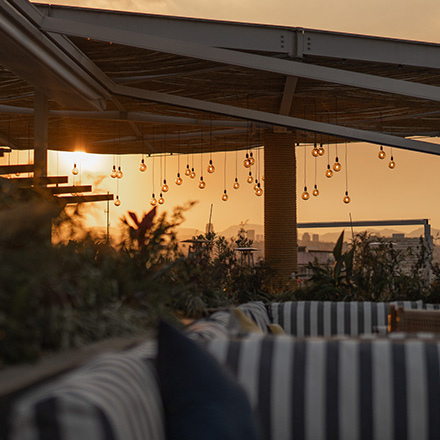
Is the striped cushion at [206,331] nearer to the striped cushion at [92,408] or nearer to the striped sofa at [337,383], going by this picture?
the striped sofa at [337,383]

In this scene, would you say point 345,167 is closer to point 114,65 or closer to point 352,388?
point 114,65

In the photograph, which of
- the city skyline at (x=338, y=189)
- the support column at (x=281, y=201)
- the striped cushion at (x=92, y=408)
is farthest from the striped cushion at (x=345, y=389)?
the city skyline at (x=338, y=189)

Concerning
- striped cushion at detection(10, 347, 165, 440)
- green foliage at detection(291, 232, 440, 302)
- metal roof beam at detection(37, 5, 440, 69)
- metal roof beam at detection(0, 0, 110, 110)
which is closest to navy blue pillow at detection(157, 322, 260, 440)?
striped cushion at detection(10, 347, 165, 440)

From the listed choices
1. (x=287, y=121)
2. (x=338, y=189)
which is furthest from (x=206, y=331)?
(x=338, y=189)

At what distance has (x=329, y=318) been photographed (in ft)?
12.1

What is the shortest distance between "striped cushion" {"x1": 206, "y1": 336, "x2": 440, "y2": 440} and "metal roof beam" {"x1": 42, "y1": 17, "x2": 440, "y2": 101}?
4729 millimetres

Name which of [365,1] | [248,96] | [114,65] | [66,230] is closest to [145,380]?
[66,230]

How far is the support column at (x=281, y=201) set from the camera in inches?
439

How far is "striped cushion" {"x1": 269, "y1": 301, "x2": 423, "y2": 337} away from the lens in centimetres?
363

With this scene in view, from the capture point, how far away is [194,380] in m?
1.42

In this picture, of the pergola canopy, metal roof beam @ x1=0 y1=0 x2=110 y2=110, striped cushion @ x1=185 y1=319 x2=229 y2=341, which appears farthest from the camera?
the pergola canopy

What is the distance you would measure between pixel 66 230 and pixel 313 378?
34.8 inches

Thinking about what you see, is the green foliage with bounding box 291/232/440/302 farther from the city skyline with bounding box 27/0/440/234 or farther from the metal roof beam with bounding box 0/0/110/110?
the city skyline with bounding box 27/0/440/234

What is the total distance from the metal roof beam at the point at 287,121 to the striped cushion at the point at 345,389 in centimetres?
602
